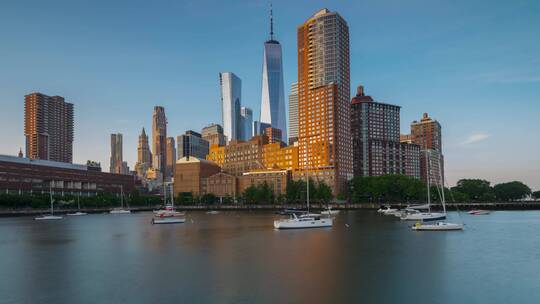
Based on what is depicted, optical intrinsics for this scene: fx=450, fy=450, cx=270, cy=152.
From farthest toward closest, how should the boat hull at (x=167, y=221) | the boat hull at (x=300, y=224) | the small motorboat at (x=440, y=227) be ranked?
the boat hull at (x=167, y=221) < the boat hull at (x=300, y=224) < the small motorboat at (x=440, y=227)

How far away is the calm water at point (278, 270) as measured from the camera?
1491 inches

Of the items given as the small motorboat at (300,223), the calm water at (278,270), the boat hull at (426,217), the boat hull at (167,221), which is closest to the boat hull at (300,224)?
the small motorboat at (300,223)

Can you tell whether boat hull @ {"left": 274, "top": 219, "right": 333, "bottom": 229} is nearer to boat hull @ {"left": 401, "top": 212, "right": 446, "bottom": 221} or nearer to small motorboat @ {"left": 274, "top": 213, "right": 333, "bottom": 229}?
small motorboat @ {"left": 274, "top": 213, "right": 333, "bottom": 229}

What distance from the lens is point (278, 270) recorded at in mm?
48281

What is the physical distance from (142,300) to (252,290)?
9203 millimetres

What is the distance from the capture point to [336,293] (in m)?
37.8

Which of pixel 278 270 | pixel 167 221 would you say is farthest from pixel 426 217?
pixel 278 270

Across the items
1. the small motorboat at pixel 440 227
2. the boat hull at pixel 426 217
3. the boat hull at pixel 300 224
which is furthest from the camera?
the boat hull at pixel 426 217

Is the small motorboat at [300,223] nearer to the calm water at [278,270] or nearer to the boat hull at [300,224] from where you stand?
the boat hull at [300,224]

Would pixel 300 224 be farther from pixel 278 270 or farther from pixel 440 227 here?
pixel 278 270

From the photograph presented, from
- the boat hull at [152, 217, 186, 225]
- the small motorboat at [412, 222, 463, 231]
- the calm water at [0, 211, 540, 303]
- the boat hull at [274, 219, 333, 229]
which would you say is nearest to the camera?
the calm water at [0, 211, 540, 303]

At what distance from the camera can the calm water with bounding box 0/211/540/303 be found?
124 ft

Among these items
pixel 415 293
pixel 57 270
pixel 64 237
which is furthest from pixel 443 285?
pixel 64 237

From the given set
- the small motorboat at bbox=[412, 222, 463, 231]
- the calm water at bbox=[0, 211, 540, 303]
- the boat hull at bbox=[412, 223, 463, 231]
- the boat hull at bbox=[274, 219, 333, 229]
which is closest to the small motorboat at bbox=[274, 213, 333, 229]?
the boat hull at bbox=[274, 219, 333, 229]
